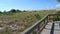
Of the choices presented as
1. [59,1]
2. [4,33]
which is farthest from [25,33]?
[59,1]

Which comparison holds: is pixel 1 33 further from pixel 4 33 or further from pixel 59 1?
pixel 59 1

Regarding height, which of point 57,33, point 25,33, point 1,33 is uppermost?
point 25,33

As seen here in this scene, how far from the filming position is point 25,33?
150 inches

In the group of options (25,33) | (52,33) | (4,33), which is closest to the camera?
(25,33)

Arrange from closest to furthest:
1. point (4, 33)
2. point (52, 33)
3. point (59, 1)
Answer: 1. point (52, 33)
2. point (4, 33)
3. point (59, 1)

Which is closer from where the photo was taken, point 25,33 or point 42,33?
point 25,33

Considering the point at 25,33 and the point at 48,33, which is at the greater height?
the point at 25,33

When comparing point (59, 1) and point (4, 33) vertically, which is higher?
point (59, 1)

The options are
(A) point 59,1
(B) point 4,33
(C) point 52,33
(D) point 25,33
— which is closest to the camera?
(D) point 25,33

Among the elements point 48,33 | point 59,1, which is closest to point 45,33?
point 48,33

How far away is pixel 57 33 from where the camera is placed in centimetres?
777

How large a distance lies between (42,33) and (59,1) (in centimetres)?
1399

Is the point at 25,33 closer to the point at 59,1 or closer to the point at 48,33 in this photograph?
the point at 48,33

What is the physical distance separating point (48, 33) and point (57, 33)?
476mm
